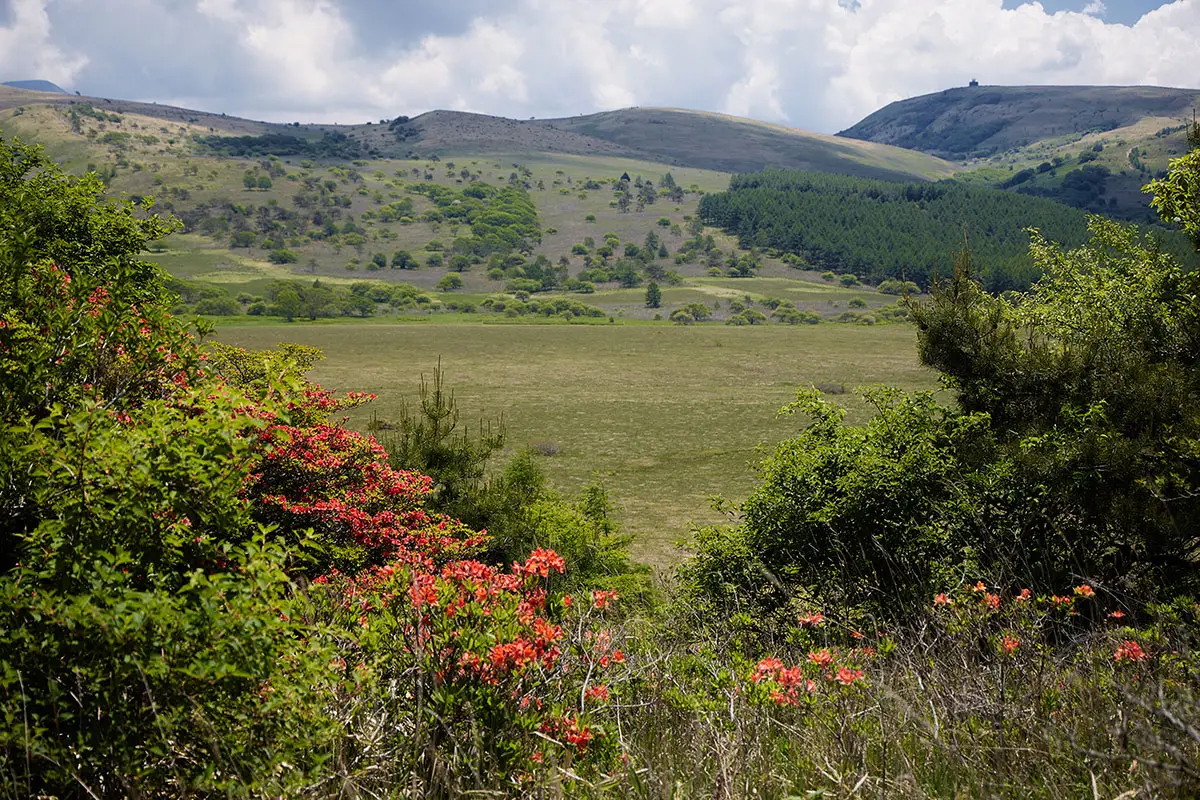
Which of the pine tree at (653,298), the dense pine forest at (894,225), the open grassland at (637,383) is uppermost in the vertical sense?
the dense pine forest at (894,225)

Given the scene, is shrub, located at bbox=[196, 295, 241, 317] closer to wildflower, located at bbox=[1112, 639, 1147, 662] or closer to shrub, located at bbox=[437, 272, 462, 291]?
shrub, located at bbox=[437, 272, 462, 291]

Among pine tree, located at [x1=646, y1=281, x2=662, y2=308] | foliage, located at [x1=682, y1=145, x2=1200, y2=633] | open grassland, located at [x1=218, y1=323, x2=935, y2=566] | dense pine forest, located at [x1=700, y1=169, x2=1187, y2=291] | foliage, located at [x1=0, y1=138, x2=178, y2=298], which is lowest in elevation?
open grassland, located at [x1=218, y1=323, x2=935, y2=566]

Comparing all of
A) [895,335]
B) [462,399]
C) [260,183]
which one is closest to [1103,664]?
[462,399]

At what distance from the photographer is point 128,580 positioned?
3.01 m

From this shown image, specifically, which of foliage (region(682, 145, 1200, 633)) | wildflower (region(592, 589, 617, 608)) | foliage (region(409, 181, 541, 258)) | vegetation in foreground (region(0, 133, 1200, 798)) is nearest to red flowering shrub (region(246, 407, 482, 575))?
foliage (region(682, 145, 1200, 633))

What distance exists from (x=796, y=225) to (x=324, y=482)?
161753 millimetres

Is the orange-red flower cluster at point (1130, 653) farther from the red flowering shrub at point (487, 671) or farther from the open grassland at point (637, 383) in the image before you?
the open grassland at point (637, 383)

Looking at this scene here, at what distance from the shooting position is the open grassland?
28406 mm

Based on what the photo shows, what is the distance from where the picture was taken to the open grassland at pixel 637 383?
28.4 metres

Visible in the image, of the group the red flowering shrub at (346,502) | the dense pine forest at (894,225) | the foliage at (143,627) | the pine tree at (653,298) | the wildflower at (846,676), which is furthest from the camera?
the dense pine forest at (894,225)

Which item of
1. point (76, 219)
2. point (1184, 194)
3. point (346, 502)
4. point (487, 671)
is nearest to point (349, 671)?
point (487, 671)

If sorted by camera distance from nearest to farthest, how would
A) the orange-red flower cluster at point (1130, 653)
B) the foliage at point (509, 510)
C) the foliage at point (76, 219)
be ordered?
the orange-red flower cluster at point (1130, 653) < the foliage at point (509, 510) < the foliage at point (76, 219)

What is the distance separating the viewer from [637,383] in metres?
52.2

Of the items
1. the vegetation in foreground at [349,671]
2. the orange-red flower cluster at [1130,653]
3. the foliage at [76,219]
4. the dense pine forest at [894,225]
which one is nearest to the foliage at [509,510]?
the foliage at [76,219]
